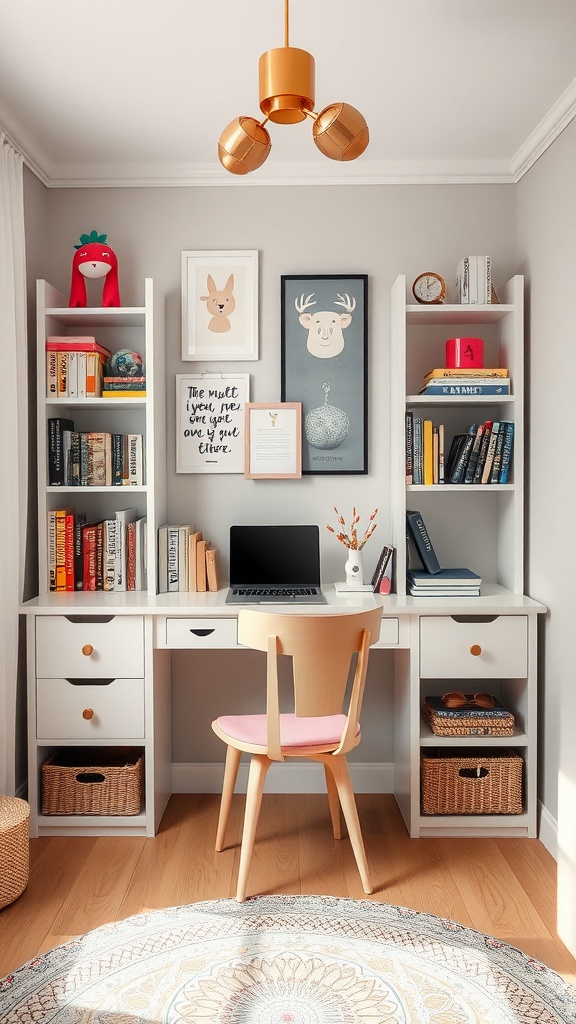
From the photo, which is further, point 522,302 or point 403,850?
point 522,302

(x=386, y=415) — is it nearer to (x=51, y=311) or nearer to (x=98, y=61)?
(x=51, y=311)

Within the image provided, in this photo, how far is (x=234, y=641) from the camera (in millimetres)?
2738

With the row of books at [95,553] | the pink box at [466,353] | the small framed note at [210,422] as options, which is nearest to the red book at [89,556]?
the row of books at [95,553]

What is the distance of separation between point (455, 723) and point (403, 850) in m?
0.48

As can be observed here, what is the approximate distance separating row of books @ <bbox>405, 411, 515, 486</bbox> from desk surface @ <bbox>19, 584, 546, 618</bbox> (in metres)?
0.47

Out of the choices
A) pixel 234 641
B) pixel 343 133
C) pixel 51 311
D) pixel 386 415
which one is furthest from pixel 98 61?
pixel 234 641

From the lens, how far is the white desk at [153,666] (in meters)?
2.75

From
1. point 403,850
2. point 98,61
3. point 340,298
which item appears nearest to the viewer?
point 98,61

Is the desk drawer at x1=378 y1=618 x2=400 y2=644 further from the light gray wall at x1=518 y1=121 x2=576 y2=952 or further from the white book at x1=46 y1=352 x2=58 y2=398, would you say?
the white book at x1=46 y1=352 x2=58 y2=398

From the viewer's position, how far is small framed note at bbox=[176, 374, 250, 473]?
3170mm

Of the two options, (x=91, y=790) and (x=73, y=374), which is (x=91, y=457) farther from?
(x=91, y=790)

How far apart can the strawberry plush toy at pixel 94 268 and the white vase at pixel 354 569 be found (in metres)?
1.39

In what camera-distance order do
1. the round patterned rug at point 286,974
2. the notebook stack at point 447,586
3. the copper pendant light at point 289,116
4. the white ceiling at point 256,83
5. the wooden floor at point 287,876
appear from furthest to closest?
the notebook stack at point 447,586
the wooden floor at point 287,876
the white ceiling at point 256,83
the round patterned rug at point 286,974
the copper pendant light at point 289,116

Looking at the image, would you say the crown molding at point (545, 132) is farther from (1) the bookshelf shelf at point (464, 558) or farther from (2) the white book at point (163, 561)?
(2) the white book at point (163, 561)
